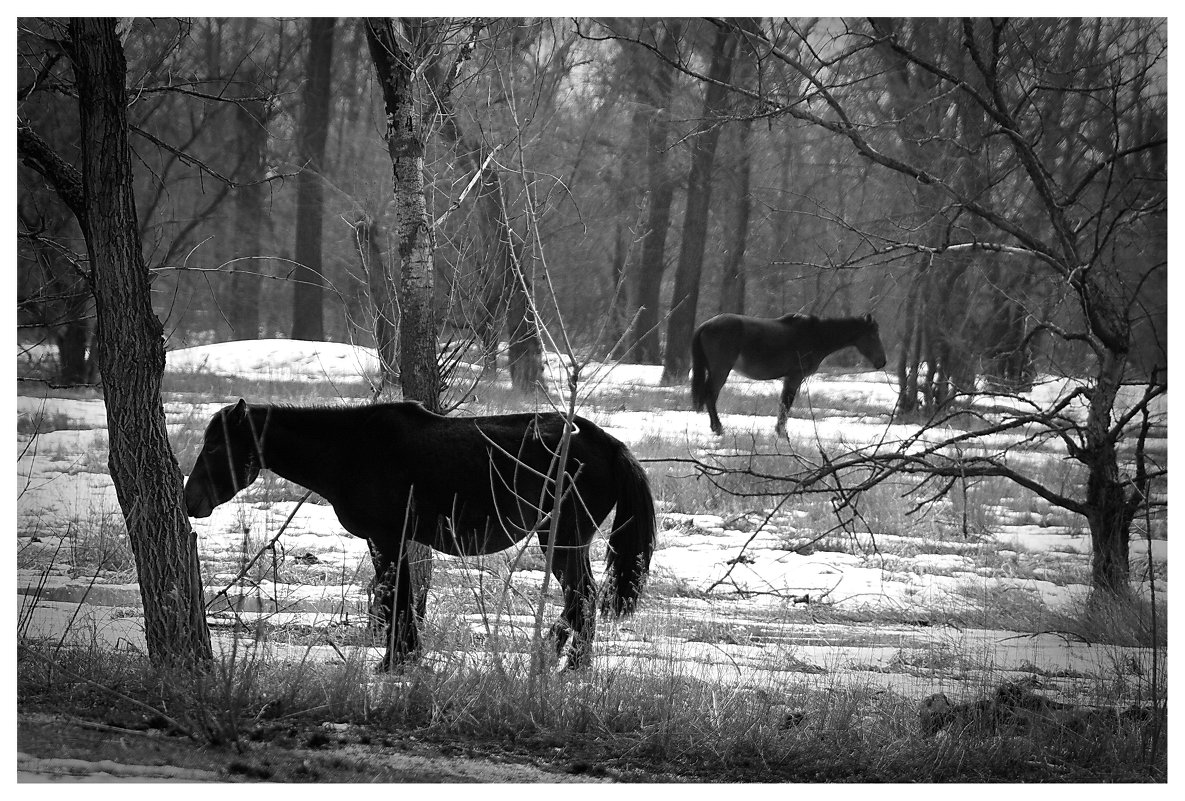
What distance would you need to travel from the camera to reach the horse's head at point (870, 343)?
3.85 meters

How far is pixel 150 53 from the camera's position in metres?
3.71

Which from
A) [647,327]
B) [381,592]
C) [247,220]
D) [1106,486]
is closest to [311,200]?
[247,220]

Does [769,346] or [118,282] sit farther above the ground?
[118,282]

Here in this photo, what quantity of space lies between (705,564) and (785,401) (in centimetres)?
75

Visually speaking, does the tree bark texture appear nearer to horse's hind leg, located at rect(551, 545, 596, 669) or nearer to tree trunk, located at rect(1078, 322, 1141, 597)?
horse's hind leg, located at rect(551, 545, 596, 669)

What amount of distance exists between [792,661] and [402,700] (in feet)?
4.50

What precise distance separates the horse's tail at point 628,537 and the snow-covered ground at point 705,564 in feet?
0.61

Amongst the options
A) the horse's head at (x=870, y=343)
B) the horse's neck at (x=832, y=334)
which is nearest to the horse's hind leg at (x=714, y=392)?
the horse's neck at (x=832, y=334)

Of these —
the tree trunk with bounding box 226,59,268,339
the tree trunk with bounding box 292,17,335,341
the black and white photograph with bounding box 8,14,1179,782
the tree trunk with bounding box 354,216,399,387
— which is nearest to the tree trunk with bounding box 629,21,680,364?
the black and white photograph with bounding box 8,14,1179,782

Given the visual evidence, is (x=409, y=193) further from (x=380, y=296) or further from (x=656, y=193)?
(x=656, y=193)

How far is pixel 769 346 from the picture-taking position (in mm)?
3846

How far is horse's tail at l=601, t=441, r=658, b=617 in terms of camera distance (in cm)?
336

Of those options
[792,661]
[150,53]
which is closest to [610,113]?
[150,53]
